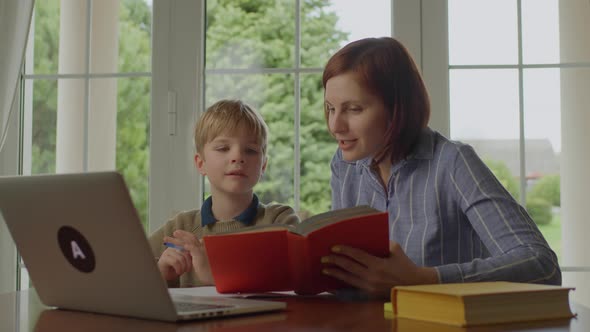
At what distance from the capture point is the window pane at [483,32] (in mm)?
2873

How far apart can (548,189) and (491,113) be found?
1.22ft

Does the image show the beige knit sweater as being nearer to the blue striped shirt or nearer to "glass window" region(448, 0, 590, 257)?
the blue striped shirt

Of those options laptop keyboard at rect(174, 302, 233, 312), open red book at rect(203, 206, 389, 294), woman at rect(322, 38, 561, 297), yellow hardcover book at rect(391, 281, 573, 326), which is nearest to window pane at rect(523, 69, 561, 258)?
woman at rect(322, 38, 561, 297)

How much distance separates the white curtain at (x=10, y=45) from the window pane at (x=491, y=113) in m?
1.67

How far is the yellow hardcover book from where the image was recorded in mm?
950

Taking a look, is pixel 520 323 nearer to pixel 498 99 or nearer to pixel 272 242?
pixel 272 242

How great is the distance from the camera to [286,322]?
100cm

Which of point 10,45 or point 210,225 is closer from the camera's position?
point 210,225

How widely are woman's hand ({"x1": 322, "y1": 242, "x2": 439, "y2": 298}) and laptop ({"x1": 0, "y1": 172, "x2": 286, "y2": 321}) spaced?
0.48 ft

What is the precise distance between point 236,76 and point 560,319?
82.9 inches

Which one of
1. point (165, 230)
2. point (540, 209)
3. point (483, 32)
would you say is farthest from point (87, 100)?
point (540, 209)

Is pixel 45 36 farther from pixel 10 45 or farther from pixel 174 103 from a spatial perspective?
pixel 174 103

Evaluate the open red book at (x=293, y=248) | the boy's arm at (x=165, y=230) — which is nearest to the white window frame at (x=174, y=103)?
the boy's arm at (x=165, y=230)

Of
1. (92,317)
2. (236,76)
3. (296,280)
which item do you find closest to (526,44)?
(236,76)
